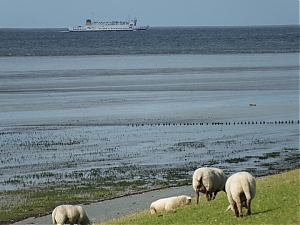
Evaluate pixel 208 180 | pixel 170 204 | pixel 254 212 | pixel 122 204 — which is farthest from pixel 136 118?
pixel 254 212

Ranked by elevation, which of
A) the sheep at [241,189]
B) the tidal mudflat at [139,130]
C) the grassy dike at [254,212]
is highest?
the sheep at [241,189]

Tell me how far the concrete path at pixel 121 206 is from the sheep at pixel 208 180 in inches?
174

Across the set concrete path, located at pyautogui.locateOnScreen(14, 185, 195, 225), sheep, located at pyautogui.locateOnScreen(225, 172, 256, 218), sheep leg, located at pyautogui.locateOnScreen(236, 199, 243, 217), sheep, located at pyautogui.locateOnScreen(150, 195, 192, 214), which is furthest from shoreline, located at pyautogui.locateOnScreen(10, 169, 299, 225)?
sheep, located at pyautogui.locateOnScreen(225, 172, 256, 218)

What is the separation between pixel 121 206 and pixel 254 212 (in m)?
9.31

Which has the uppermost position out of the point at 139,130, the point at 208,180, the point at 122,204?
the point at 208,180

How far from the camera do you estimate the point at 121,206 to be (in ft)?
78.0

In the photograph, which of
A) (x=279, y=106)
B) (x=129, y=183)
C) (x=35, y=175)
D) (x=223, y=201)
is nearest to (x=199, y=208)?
(x=223, y=201)

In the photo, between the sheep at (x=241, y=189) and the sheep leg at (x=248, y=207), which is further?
the sheep leg at (x=248, y=207)

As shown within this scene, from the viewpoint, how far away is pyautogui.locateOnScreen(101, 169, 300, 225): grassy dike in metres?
14.5

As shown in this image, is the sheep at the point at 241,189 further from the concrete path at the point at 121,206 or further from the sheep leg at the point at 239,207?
the concrete path at the point at 121,206

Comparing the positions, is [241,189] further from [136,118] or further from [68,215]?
[136,118]

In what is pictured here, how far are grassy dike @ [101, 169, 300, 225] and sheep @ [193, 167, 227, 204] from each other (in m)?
0.35

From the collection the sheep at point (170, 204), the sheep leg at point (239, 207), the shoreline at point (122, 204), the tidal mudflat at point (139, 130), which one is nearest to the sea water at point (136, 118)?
the tidal mudflat at point (139, 130)

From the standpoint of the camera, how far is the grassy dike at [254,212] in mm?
14461
